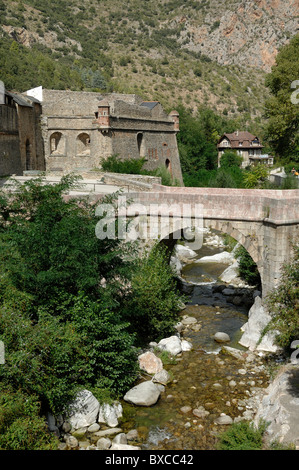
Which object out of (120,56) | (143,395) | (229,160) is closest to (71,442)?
(143,395)

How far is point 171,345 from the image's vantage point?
13281 millimetres

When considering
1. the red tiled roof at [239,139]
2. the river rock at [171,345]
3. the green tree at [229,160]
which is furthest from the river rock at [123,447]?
the red tiled roof at [239,139]

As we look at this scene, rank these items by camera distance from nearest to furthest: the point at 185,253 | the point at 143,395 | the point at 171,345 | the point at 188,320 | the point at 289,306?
the point at 289,306, the point at 143,395, the point at 171,345, the point at 188,320, the point at 185,253

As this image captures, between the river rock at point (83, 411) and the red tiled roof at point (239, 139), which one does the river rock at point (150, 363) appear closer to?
the river rock at point (83, 411)

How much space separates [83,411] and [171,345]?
4.26 metres

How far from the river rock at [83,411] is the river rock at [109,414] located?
180 mm

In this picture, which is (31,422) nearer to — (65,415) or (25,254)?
(65,415)

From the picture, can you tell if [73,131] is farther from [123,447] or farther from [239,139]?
[239,139]

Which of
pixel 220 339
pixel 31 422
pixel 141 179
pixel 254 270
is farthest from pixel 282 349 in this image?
pixel 141 179

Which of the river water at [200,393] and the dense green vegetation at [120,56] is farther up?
the dense green vegetation at [120,56]

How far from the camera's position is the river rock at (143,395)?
10.5 meters

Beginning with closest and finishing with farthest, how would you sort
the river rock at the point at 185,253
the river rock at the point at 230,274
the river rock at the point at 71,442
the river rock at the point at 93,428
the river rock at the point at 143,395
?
the river rock at the point at 71,442 → the river rock at the point at 93,428 → the river rock at the point at 143,395 → the river rock at the point at 230,274 → the river rock at the point at 185,253

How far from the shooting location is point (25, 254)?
1070cm

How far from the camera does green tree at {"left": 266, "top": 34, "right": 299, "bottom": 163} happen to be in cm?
2803
